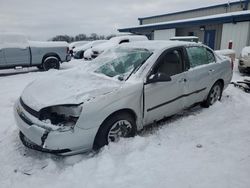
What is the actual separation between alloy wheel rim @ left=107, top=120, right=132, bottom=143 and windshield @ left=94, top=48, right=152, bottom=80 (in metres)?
0.72

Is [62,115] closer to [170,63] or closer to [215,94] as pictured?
[170,63]

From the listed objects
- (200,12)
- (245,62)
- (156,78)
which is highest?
(200,12)

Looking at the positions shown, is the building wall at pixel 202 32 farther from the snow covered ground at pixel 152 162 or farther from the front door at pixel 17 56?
the snow covered ground at pixel 152 162

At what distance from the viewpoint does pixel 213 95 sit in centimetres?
551

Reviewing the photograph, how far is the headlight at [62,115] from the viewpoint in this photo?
121 inches

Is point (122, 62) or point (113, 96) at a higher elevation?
point (122, 62)

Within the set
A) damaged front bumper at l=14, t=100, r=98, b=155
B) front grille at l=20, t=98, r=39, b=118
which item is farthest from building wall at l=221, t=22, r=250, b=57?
front grille at l=20, t=98, r=39, b=118

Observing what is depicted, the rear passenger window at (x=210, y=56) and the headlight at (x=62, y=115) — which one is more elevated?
the rear passenger window at (x=210, y=56)

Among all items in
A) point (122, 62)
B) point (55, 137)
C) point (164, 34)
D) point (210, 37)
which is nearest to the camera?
point (55, 137)

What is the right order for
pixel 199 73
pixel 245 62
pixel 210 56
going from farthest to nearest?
pixel 245 62, pixel 210 56, pixel 199 73

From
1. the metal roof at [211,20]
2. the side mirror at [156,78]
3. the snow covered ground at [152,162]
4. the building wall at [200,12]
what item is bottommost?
the snow covered ground at [152,162]

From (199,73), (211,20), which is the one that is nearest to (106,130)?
(199,73)

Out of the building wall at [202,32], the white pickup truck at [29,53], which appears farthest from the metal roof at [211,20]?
the white pickup truck at [29,53]

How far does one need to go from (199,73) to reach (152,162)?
7.83ft
